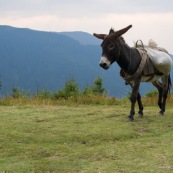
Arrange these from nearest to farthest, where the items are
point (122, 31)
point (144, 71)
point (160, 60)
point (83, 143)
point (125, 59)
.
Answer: point (83, 143)
point (122, 31)
point (125, 59)
point (144, 71)
point (160, 60)

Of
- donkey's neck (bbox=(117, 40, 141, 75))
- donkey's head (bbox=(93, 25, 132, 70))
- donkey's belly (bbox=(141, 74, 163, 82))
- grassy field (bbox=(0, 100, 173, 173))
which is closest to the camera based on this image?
grassy field (bbox=(0, 100, 173, 173))

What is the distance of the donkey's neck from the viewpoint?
8.60m

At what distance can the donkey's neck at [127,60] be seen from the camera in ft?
28.2

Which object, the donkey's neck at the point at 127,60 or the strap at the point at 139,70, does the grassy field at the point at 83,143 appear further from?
the donkey's neck at the point at 127,60

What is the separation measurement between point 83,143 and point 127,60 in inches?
107

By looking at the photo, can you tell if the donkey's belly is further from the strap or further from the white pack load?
the strap

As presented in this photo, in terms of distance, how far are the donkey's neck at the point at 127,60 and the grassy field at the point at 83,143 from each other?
1105 millimetres

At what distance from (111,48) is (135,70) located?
0.82 metres

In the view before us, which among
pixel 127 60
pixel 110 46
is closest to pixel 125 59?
pixel 127 60

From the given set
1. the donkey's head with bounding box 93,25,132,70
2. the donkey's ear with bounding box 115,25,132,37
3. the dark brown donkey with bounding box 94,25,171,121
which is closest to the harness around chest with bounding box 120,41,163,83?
the dark brown donkey with bounding box 94,25,171,121

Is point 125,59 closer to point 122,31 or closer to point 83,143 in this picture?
point 122,31

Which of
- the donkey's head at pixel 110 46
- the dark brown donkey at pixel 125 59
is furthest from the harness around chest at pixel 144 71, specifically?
the donkey's head at pixel 110 46

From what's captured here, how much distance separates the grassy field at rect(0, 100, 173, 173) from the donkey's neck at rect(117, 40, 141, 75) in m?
1.11

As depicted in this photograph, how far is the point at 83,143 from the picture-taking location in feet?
21.6
